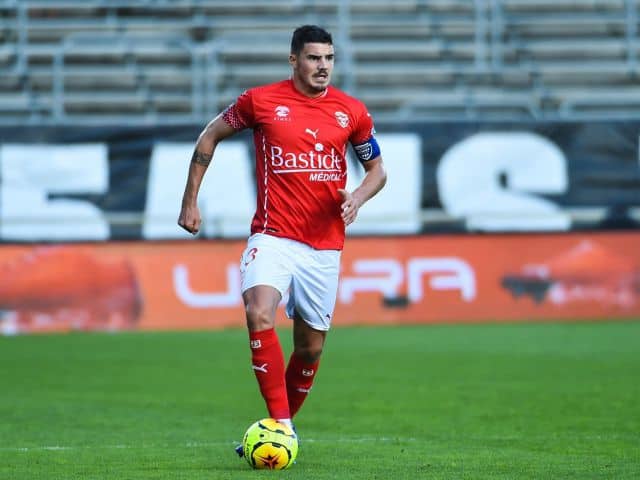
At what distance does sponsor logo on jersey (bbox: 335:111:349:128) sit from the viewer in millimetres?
7254

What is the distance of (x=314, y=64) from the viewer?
7141 mm

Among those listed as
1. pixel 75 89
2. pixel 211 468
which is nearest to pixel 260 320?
pixel 211 468

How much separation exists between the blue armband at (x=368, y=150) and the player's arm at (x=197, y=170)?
0.68 meters

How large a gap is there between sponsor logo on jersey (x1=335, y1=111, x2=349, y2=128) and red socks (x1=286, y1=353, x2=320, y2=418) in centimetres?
126

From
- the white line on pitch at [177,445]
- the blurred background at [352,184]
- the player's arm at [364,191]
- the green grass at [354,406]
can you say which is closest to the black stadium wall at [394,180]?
the blurred background at [352,184]

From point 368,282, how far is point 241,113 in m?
9.21

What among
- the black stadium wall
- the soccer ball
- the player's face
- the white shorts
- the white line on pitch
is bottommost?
the black stadium wall

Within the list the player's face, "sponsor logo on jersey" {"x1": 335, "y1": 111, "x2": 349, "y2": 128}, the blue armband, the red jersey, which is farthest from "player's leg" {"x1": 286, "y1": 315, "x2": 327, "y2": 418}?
the player's face

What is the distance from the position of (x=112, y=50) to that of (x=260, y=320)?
12884 mm

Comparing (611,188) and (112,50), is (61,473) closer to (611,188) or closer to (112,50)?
(611,188)

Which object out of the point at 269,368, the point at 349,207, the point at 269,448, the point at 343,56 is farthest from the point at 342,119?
the point at 343,56

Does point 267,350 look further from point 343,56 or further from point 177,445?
point 343,56

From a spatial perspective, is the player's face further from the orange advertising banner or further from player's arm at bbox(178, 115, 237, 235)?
the orange advertising banner

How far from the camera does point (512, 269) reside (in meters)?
16.6
